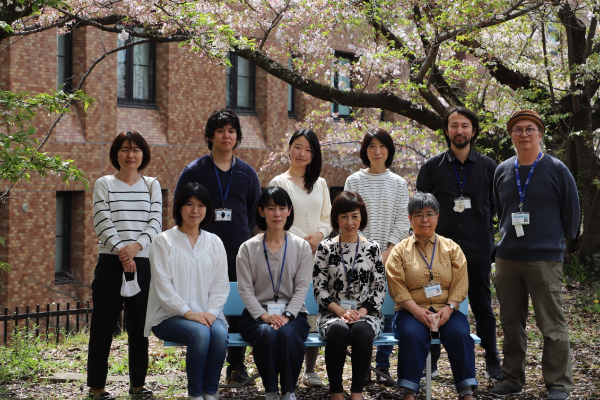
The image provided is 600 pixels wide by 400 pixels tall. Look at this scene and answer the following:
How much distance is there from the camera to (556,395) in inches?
195

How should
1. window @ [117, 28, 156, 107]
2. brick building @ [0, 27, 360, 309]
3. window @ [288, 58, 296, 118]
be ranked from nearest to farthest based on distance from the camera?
brick building @ [0, 27, 360, 309] → window @ [117, 28, 156, 107] → window @ [288, 58, 296, 118]

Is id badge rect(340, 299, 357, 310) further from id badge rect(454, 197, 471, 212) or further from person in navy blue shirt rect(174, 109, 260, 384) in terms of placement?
id badge rect(454, 197, 471, 212)

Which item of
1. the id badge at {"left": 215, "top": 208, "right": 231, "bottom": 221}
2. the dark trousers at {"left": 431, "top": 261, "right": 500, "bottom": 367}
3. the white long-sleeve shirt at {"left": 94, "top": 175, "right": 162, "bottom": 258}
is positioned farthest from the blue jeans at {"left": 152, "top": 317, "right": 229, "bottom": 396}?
the dark trousers at {"left": 431, "top": 261, "right": 500, "bottom": 367}

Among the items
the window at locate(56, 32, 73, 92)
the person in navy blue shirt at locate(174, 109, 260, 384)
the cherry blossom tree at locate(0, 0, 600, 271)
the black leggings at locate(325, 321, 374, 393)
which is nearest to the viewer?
the black leggings at locate(325, 321, 374, 393)

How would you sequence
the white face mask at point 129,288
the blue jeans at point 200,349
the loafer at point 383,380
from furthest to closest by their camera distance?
the loafer at point 383,380
the white face mask at point 129,288
the blue jeans at point 200,349

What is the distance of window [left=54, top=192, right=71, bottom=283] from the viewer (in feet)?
47.0

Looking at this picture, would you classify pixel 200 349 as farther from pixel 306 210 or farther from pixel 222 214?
pixel 306 210

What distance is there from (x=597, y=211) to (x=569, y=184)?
6.45 metres

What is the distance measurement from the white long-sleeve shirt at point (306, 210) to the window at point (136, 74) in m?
10.7

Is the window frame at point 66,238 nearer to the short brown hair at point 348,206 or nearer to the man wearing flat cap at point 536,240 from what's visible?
the short brown hair at point 348,206

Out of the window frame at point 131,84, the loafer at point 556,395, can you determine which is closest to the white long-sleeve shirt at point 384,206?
the loafer at point 556,395

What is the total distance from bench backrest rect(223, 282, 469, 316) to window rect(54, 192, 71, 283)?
1004 cm

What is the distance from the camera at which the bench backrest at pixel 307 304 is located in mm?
5254

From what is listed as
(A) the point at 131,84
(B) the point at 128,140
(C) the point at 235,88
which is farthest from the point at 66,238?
(B) the point at 128,140
